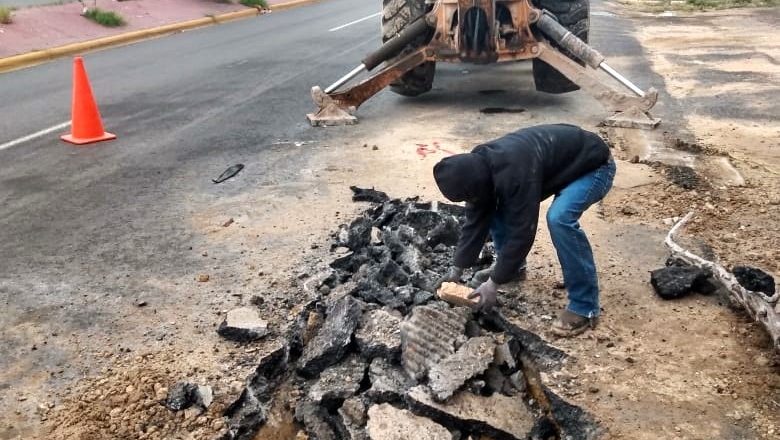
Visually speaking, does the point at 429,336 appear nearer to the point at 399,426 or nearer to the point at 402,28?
the point at 399,426

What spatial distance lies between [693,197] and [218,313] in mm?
3530

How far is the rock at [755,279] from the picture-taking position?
3816mm

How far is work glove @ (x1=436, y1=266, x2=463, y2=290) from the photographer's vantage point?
3.81 metres

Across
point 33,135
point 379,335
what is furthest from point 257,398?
point 33,135

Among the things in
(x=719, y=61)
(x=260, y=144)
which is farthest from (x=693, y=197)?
(x=719, y=61)

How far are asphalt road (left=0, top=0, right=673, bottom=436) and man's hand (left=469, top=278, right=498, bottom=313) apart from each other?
1.71 metres

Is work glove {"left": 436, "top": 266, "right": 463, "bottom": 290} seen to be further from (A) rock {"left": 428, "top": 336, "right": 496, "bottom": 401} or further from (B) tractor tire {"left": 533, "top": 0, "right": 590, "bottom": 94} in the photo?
(B) tractor tire {"left": 533, "top": 0, "right": 590, "bottom": 94}

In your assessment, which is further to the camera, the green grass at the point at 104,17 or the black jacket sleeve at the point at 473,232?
the green grass at the point at 104,17

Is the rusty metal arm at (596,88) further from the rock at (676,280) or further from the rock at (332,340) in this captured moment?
the rock at (332,340)

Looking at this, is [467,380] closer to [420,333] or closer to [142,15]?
[420,333]

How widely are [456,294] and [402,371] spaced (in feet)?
1.81

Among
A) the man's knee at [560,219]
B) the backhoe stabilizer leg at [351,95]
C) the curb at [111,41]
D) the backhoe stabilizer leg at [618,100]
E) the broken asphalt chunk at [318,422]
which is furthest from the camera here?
the curb at [111,41]

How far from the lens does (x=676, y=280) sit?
3.91 metres

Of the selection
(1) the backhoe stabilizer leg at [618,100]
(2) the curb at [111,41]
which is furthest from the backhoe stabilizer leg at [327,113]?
(2) the curb at [111,41]
